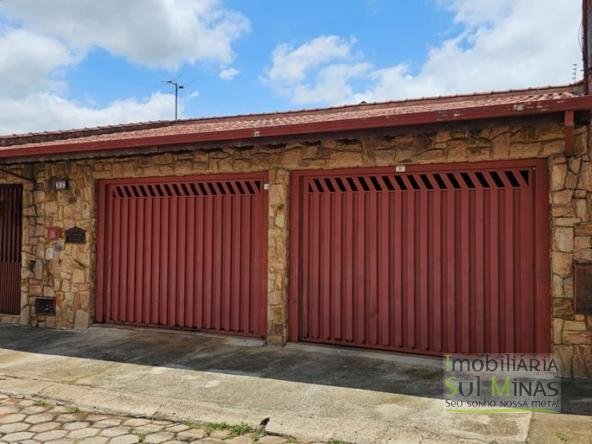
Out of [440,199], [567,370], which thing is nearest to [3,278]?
[440,199]

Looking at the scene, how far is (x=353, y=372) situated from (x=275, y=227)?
7.17 feet

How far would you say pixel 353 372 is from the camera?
5.54 m

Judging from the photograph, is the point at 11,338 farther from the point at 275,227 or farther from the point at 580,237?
the point at 580,237

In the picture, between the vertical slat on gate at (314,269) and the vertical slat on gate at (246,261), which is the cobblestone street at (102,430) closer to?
the vertical slat on gate at (314,269)

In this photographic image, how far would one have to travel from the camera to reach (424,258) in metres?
6.08

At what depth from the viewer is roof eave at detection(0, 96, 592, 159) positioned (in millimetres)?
4711

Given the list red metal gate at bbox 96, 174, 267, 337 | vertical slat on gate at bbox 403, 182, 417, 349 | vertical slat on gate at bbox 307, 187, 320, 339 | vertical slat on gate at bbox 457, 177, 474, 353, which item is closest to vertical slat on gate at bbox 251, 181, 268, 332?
→ red metal gate at bbox 96, 174, 267, 337

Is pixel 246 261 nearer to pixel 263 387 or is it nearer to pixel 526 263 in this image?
pixel 263 387

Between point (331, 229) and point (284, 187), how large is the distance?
0.84m

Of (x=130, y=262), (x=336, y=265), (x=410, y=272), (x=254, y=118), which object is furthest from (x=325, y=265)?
(x=254, y=118)

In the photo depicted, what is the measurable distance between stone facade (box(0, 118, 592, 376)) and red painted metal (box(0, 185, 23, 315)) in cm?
32

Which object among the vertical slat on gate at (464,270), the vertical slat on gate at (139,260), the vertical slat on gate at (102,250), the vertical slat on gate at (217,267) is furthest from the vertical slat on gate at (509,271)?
the vertical slat on gate at (102,250)

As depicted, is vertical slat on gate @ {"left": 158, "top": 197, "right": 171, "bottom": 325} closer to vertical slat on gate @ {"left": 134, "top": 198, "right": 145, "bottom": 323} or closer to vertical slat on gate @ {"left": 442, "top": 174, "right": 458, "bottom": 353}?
vertical slat on gate @ {"left": 134, "top": 198, "right": 145, "bottom": 323}

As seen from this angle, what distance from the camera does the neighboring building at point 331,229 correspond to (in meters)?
5.36
